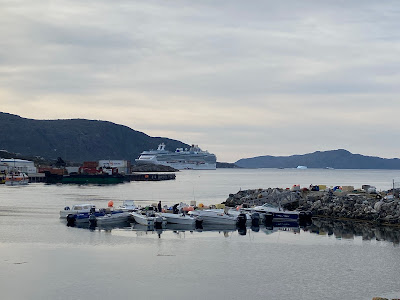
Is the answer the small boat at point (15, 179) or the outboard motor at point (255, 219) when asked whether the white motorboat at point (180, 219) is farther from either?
the small boat at point (15, 179)

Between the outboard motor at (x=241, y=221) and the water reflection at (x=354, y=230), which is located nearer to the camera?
the water reflection at (x=354, y=230)

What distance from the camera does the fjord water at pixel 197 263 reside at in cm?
2380

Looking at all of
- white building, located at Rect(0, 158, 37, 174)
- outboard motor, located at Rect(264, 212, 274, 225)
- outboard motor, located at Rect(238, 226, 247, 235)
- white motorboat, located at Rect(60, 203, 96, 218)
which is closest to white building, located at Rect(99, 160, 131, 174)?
white building, located at Rect(0, 158, 37, 174)

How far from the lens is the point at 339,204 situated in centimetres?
5231

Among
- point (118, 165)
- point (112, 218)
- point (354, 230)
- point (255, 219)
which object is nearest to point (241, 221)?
point (255, 219)

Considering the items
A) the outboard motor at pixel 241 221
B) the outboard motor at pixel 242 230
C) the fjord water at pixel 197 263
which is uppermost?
the outboard motor at pixel 241 221

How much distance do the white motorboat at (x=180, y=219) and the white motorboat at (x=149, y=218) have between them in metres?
0.76

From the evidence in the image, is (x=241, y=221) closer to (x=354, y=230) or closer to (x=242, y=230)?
(x=242, y=230)

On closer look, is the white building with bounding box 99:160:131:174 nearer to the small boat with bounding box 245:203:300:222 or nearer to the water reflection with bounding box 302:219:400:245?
the small boat with bounding box 245:203:300:222

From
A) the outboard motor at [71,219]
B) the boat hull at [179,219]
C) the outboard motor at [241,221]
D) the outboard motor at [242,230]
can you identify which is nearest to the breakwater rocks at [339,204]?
the outboard motor at [241,221]

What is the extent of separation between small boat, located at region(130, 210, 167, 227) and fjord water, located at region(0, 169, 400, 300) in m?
1.46

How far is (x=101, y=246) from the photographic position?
3431cm

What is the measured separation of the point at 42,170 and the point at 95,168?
A: 47.7ft

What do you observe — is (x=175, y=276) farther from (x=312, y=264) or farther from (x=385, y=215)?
(x=385, y=215)
